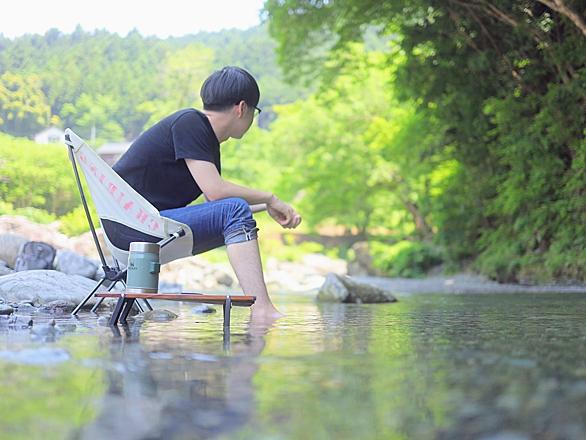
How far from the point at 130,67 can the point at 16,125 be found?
1449 cm

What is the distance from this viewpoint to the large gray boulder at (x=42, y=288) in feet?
12.7

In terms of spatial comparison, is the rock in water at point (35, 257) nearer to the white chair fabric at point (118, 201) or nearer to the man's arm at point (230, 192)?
the white chair fabric at point (118, 201)

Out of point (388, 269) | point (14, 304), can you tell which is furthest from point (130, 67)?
point (14, 304)

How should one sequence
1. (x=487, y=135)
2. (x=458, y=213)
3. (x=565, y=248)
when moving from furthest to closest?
(x=458, y=213) → (x=487, y=135) → (x=565, y=248)

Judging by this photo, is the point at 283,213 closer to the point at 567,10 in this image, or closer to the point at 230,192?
the point at 230,192

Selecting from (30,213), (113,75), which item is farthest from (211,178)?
(113,75)

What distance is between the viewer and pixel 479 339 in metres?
2.24

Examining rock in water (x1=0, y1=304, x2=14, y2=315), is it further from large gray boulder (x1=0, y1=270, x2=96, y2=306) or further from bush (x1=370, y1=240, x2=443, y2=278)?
bush (x1=370, y1=240, x2=443, y2=278)

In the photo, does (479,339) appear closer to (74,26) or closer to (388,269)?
(388,269)

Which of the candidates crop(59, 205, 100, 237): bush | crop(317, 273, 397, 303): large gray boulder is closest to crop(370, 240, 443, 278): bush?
crop(59, 205, 100, 237): bush

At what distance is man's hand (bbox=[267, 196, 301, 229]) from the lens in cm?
329

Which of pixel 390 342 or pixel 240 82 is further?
pixel 240 82

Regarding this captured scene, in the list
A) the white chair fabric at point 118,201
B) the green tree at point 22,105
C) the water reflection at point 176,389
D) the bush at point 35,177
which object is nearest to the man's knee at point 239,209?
the white chair fabric at point 118,201

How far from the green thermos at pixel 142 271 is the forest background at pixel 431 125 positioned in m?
7.33
